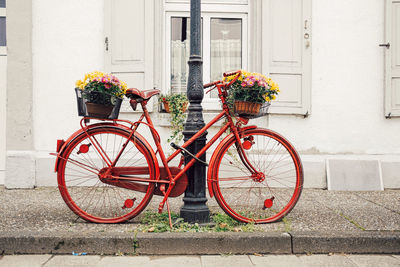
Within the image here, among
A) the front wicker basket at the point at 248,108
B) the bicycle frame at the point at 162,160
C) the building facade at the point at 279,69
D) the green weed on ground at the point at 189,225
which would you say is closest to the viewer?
the green weed on ground at the point at 189,225

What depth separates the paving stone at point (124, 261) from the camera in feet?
9.72

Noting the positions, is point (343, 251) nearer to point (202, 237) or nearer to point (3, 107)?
point (202, 237)

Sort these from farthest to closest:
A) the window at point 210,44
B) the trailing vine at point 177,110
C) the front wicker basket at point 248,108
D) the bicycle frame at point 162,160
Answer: the window at point 210,44, the trailing vine at point 177,110, the bicycle frame at point 162,160, the front wicker basket at point 248,108

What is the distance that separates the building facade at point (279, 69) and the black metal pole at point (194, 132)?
2.08 m

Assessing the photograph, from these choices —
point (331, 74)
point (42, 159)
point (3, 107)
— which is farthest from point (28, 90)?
point (331, 74)

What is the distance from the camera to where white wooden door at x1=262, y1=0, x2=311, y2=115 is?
5.82 metres

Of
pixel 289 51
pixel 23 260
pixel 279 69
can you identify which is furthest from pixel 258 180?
pixel 289 51

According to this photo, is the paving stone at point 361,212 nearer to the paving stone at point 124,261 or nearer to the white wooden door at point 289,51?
the white wooden door at point 289,51

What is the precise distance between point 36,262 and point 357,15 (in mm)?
5241

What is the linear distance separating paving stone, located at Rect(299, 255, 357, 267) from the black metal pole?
951 millimetres

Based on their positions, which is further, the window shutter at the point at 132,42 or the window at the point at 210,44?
the window at the point at 210,44

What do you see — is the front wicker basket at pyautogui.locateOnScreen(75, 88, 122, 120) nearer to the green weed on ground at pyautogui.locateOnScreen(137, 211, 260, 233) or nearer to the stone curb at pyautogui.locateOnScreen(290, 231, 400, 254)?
the green weed on ground at pyautogui.locateOnScreen(137, 211, 260, 233)

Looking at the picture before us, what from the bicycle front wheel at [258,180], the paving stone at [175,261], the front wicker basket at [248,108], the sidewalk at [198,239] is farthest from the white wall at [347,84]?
the paving stone at [175,261]

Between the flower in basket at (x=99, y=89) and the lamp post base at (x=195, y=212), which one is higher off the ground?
the flower in basket at (x=99, y=89)
